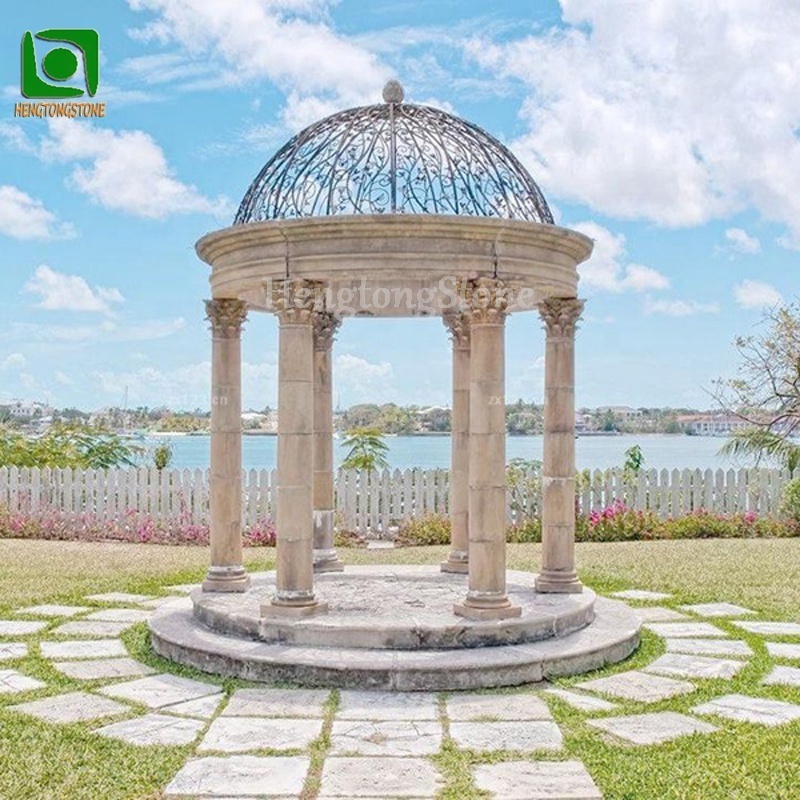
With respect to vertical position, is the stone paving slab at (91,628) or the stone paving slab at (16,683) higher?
the stone paving slab at (91,628)

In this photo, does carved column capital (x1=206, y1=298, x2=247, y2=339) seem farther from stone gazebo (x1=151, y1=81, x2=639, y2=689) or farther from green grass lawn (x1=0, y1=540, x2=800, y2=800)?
green grass lawn (x1=0, y1=540, x2=800, y2=800)

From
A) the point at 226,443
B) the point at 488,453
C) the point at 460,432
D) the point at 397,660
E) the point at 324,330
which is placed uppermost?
the point at 324,330

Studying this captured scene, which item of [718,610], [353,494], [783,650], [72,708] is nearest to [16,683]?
[72,708]

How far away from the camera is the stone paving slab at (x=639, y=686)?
303 inches

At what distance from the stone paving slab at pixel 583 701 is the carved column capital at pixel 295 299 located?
3.79m

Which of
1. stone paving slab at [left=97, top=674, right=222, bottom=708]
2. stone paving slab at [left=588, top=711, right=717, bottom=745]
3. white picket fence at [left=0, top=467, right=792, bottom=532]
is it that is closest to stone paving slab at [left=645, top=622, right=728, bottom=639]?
stone paving slab at [left=588, top=711, right=717, bottom=745]

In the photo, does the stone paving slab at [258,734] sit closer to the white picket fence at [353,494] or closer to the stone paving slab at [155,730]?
the stone paving slab at [155,730]

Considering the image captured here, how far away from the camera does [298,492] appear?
8.90m

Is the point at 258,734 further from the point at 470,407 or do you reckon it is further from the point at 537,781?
the point at 470,407

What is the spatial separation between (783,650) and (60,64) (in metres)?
10.9

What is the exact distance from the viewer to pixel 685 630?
1015cm

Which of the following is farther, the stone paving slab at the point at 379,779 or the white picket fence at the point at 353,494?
the white picket fence at the point at 353,494

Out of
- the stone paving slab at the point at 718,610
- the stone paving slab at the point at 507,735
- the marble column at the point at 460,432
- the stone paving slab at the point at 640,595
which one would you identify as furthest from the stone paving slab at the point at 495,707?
the stone paving slab at the point at 640,595

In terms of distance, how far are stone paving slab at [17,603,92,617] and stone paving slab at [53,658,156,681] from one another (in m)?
2.35
